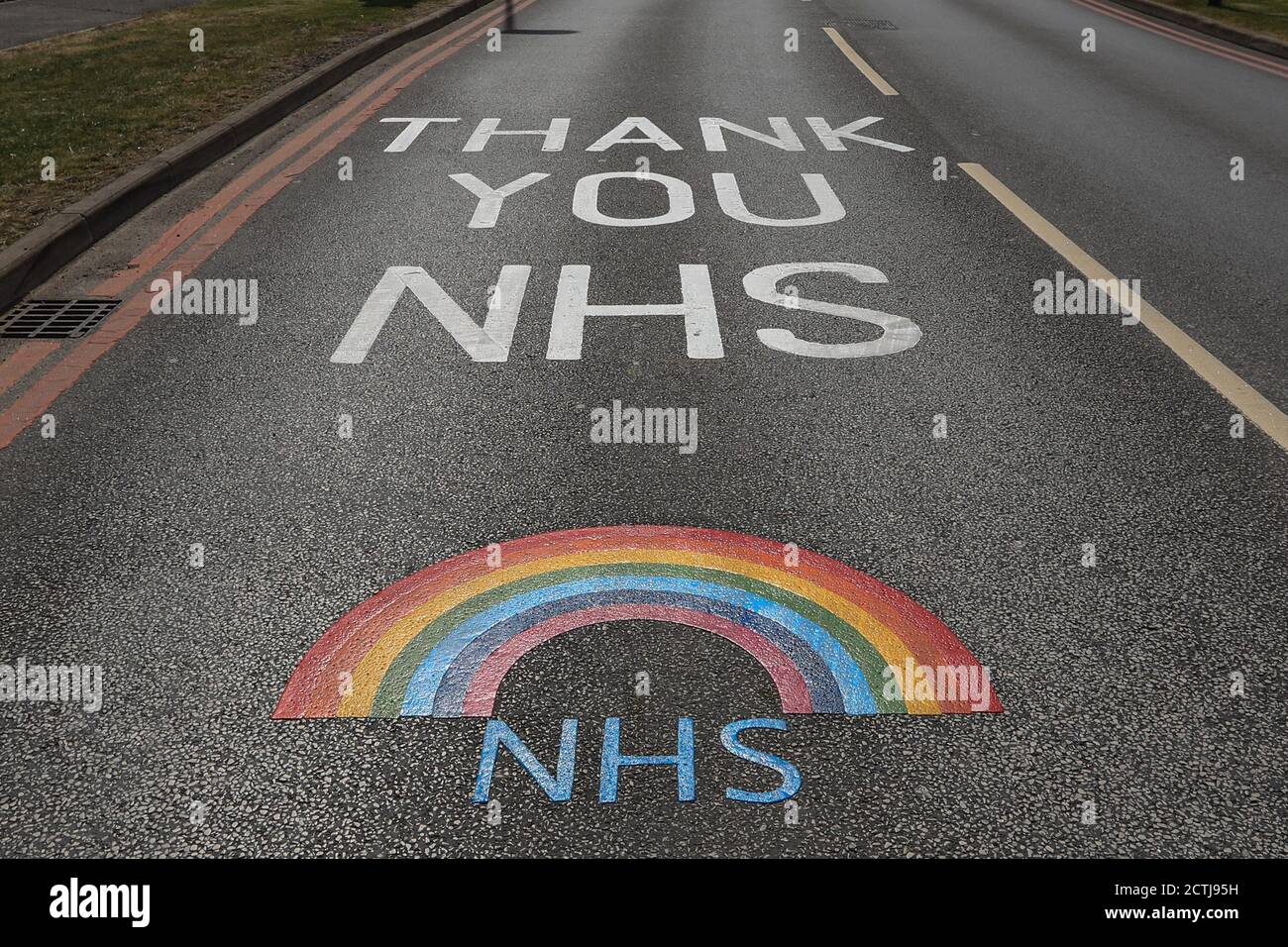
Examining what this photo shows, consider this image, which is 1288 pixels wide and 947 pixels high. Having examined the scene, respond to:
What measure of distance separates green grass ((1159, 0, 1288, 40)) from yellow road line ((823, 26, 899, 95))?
221 inches

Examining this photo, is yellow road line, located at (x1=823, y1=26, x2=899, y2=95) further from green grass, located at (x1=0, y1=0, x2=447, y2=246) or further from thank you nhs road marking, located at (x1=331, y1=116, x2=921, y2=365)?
green grass, located at (x1=0, y1=0, x2=447, y2=246)

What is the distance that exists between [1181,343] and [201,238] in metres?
5.44

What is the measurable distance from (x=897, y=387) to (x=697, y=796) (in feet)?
9.37

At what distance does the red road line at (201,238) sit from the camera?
17.0 feet

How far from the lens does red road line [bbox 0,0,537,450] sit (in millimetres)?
5195

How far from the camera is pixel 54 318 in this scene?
6.14 m

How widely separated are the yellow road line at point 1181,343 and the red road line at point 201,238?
4.93 metres

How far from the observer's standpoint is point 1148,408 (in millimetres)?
5094
